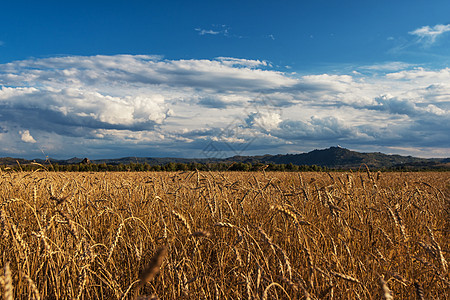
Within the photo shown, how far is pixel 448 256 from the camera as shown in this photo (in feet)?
13.6

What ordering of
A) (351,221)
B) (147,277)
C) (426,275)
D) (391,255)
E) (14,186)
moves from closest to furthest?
(147,277)
(426,275)
(391,255)
(351,221)
(14,186)

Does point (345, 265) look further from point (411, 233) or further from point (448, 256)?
point (411, 233)

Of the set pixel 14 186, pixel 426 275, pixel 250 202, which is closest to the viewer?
pixel 426 275

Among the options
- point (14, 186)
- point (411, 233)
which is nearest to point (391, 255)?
point (411, 233)

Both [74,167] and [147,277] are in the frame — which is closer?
[147,277]

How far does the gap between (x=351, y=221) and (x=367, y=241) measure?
936 mm

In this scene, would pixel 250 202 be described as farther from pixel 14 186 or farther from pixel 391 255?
pixel 14 186

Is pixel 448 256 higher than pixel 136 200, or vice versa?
pixel 136 200

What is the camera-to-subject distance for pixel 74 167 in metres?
58.5

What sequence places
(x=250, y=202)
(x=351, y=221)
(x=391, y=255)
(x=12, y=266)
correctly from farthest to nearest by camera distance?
(x=250, y=202)
(x=351, y=221)
(x=391, y=255)
(x=12, y=266)

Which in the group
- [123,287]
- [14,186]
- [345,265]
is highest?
[14,186]

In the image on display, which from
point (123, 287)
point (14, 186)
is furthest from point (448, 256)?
point (14, 186)

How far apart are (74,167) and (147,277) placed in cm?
6407

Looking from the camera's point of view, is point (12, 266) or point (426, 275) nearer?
point (426, 275)
